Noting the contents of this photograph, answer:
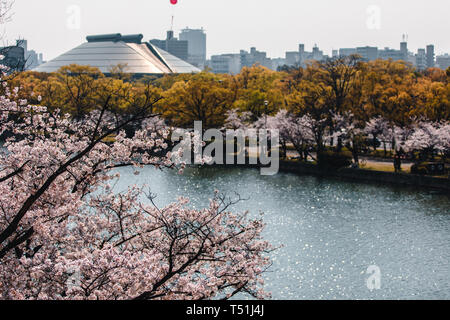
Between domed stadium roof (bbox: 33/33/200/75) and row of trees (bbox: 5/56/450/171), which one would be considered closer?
row of trees (bbox: 5/56/450/171)

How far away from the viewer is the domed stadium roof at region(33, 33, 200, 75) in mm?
123375

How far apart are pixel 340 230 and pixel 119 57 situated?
107863mm

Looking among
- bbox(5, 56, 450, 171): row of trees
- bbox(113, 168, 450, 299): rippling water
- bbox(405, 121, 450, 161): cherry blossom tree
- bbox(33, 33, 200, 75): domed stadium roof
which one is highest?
bbox(33, 33, 200, 75): domed stadium roof

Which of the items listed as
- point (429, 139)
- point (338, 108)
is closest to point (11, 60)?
point (429, 139)

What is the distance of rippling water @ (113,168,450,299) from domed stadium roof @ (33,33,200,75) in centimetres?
8229

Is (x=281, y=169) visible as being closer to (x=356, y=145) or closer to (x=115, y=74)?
(x=356, y=145)

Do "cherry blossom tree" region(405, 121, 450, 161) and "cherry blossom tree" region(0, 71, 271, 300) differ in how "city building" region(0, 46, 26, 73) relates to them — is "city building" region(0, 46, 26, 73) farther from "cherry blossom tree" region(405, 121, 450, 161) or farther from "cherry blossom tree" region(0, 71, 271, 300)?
"cherry blossom tree" region(405, 121, 450, 161)

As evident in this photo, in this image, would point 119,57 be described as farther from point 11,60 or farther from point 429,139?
point 11,60

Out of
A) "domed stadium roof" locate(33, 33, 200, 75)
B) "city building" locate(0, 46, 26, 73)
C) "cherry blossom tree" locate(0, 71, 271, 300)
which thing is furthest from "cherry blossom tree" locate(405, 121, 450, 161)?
"domed stadium roof" locate(33, 33, 200, 75)

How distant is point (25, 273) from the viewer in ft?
27.4

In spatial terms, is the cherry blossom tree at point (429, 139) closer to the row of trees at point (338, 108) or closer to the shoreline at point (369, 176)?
the row of trees at point (338, 108)
